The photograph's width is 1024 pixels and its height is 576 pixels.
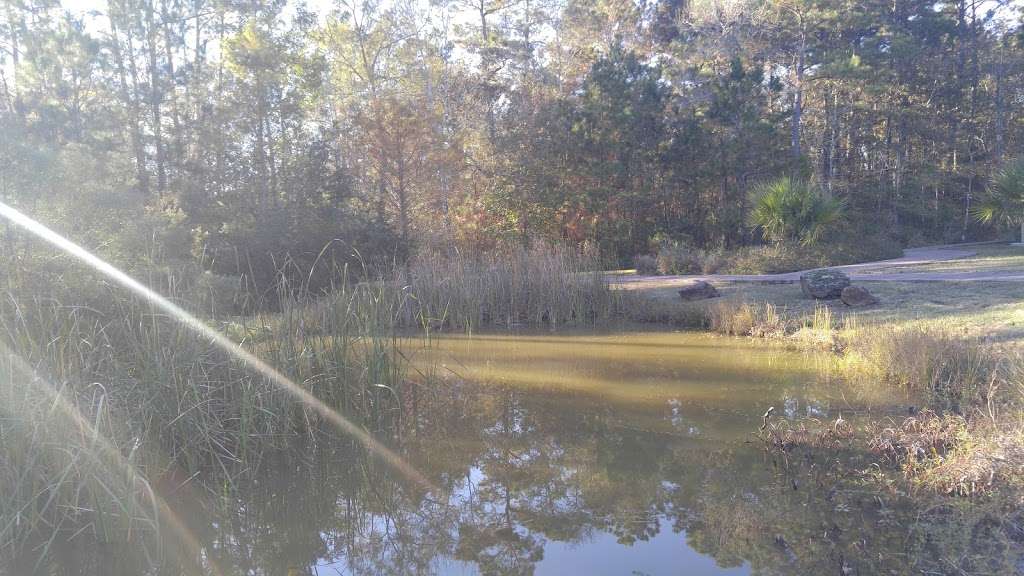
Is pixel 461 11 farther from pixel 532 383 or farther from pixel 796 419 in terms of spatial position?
pixel 796 419

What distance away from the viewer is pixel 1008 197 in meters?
16.6

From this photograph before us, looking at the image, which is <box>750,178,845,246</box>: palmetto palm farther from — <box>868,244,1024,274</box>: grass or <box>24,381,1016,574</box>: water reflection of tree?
<box>24,381,1016,574</box>: water reflection of tree

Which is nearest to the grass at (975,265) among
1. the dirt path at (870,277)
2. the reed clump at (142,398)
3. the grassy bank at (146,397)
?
the dirt path at (870,277)

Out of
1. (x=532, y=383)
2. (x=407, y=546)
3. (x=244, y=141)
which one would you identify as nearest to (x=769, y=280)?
(x=532, y=383)

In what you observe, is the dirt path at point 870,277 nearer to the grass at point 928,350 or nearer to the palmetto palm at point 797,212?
the grass at point 928,350

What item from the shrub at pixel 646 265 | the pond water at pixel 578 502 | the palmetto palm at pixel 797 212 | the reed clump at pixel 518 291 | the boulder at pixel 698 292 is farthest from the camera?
the shrub at pixel 646 265

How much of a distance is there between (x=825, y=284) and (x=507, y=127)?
1243 cm

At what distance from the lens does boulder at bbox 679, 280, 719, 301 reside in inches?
465

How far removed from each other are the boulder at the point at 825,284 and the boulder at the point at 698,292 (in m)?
1.55

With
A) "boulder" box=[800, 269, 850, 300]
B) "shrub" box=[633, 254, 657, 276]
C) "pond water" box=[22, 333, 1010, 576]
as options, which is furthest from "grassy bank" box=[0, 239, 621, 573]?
"shrub" box=[633, 254, 657, 276]

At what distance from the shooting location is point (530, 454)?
5.32m

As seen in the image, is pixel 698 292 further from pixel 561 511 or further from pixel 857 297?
pixel 561 511

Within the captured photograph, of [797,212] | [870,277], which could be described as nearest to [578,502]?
[870,277]

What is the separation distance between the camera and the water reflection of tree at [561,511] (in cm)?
365
